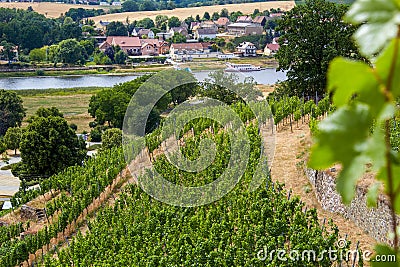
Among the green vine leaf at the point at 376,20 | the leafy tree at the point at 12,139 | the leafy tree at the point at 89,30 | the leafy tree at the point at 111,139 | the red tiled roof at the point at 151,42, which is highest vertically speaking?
the green vine leaf at the point at 376,20

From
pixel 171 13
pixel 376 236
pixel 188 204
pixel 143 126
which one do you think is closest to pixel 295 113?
pixel 188 204

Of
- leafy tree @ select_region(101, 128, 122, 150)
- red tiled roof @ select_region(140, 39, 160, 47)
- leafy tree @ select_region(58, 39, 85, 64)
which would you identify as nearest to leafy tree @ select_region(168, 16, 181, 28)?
red tiled roof @ select_region(140, 39, 160, 47)

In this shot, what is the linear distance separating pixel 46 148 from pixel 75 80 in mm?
34727

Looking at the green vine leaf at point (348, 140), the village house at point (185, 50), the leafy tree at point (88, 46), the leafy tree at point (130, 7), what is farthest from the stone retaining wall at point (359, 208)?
the leafy tree at point (130, 7)

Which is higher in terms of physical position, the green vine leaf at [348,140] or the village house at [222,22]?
the green vine leaf at [348,140]

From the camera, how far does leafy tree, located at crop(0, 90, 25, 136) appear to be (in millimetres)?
34188

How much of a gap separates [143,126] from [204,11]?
71421 mm

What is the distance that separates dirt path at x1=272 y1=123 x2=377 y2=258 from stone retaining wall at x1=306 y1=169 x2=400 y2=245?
0.37 ft

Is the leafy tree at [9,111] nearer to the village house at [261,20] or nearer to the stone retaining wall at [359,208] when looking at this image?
the stone retaining wall at [359,208]

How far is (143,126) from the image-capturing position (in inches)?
980

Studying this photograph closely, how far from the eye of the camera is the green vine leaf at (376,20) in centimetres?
91

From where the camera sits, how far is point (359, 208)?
31.9ft

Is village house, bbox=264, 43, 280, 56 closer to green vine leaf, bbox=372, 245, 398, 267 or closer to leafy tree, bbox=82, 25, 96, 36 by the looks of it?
leafy tree, bbox=82, 25, 96, 36

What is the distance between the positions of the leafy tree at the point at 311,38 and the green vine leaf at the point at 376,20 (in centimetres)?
1844
